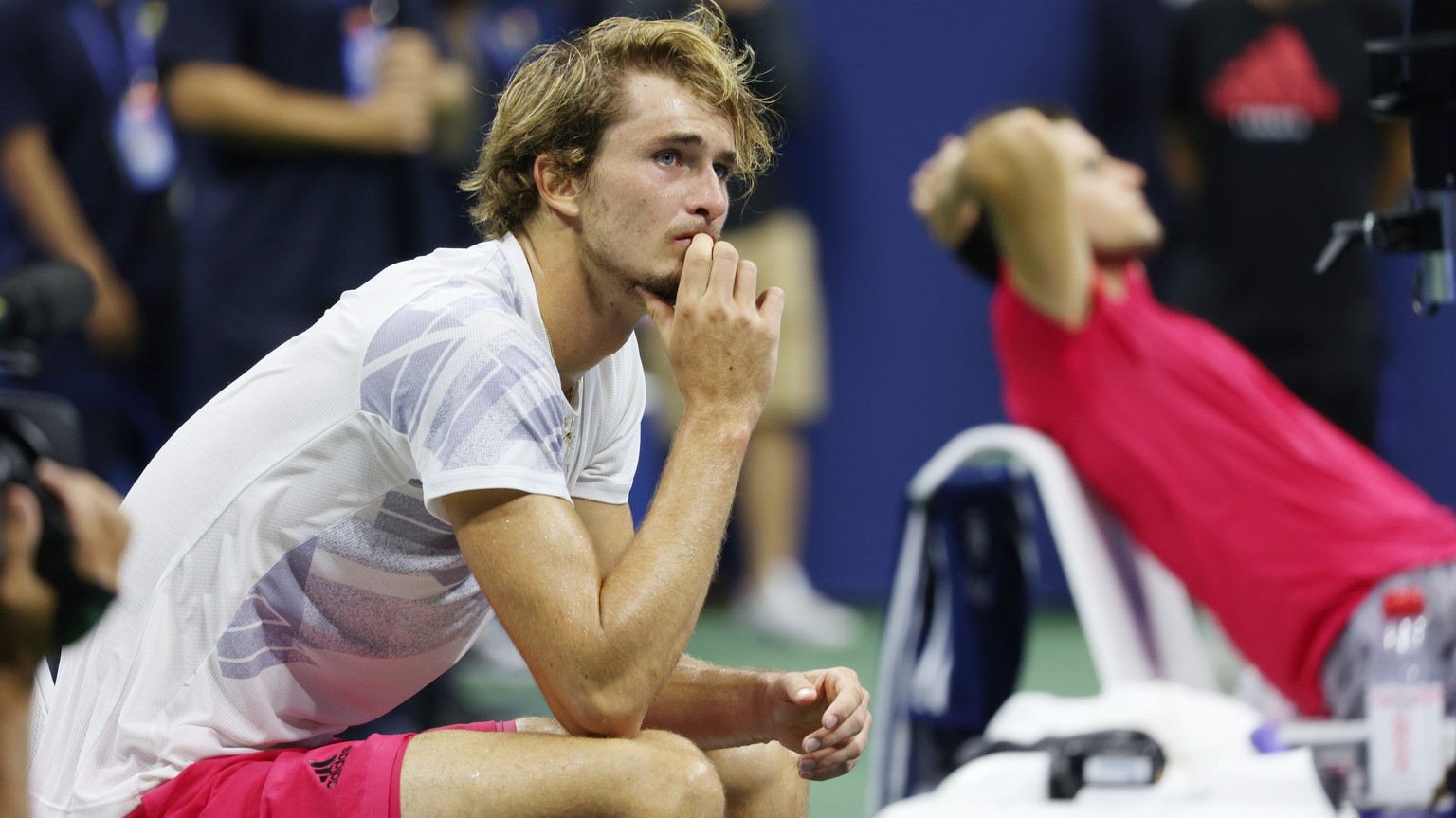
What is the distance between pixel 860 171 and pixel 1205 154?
1253mm

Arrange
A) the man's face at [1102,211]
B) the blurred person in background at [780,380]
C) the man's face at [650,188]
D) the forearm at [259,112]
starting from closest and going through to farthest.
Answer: the man's face at [650,188], the man's face at [1102,211], the forearm at [259,112], the blurred person in background at [780,380]

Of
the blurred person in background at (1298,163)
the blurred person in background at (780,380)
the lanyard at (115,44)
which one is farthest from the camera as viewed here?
the blurred person in background at (780,380)

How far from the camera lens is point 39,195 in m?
4.52

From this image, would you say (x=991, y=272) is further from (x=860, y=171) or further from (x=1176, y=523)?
(x=860, y=171)

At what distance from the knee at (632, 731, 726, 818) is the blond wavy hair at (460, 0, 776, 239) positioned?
68cm

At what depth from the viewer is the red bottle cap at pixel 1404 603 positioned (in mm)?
3141

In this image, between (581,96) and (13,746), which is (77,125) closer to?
(581,96)

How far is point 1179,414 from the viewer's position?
11.3 ft

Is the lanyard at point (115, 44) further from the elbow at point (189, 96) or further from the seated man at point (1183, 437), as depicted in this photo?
the seated man at point (1183, 437)

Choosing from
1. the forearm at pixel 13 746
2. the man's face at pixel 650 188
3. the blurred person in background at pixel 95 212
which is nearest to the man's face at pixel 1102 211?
the man's face at pixel 650 188

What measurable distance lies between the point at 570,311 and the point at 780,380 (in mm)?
3549

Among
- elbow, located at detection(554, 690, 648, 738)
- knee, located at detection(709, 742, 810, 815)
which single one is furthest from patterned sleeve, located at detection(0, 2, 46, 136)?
elbow, located at detection(554, 690, 648, 738)

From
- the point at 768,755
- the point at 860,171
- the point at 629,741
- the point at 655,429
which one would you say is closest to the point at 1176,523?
the point at 768,755

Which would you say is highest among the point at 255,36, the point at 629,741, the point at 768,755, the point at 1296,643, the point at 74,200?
the point at 255,36
